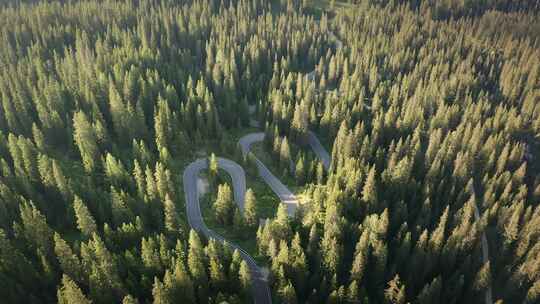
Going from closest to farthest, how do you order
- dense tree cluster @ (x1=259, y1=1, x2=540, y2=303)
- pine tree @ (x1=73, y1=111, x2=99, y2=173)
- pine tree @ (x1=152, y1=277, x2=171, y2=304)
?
pine tree @ (x1=152, y1=277, x2=171, y2=304) < dense tree cluster @ (x1=259, y1=1, x2=540, y2=303) < pine tree @ (x1=73, y1=111, x2=99, y2=173)

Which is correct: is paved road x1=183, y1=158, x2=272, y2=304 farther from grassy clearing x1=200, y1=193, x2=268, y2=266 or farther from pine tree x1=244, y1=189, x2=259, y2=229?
pine tree x1=244, y1=189, x2=259, y2=229

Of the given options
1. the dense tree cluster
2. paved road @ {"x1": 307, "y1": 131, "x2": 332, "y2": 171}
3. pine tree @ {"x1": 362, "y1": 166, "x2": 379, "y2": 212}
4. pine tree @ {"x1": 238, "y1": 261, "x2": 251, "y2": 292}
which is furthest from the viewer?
paved road @ {"x1": 307, "y1": 131, "x2": 332, "y2": 171}

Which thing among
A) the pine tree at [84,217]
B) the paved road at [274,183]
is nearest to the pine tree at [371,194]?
the paved road at [274,183]

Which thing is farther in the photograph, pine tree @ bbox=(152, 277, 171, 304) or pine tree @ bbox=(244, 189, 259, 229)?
pine tree @ bbox=(244, 189, 259, 229)

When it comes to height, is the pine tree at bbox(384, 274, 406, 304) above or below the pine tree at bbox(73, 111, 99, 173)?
below

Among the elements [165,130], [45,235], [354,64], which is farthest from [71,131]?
[354,64]

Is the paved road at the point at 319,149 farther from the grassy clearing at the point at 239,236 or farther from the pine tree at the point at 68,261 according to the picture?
the pine tree at the point at 68,261

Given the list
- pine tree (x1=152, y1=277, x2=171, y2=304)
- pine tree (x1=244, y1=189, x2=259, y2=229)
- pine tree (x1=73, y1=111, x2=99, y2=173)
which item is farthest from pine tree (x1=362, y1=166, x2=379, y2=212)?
pine tree (x1=73, y1=111, x2=99, y2=173)
